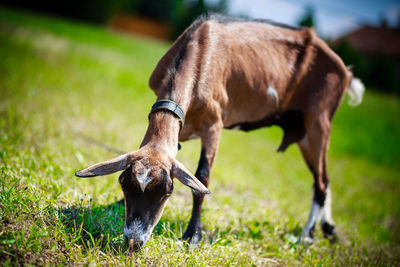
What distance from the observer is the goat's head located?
244 centimetres

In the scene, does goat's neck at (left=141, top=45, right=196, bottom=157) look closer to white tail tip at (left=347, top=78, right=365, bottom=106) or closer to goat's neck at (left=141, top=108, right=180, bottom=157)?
goat's neck at (left=141, top=108, right=180, bottom=157)

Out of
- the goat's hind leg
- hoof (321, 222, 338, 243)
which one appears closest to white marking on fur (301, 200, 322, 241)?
the goat's hind leg

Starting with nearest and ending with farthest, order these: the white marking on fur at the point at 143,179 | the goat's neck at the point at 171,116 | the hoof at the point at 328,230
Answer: the white marking on fur at the point at 143,179
the goat's neck at the point at 171,116
the hoof at the point at 328,230

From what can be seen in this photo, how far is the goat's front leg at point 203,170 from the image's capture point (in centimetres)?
318

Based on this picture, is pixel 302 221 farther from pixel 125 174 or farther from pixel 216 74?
pixel 125 174

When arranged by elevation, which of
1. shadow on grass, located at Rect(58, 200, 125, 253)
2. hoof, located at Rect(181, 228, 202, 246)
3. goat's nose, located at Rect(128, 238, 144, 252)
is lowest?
hoof, located at Rect(181, 228, 202, 246)

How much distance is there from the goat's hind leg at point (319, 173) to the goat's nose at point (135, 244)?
2.44 m

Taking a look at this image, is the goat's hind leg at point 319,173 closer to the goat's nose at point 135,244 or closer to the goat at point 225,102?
the goat at point 225,102

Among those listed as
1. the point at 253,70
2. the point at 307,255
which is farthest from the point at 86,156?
the point at 307,255

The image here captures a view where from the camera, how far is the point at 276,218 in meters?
4.36

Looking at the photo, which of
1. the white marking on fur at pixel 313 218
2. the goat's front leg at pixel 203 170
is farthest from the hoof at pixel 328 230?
the goat's front leg at pixel 203 170

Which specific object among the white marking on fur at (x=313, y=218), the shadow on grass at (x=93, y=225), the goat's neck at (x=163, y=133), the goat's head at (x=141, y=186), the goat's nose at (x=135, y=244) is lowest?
the white marking on fur at (x=313, y=218)

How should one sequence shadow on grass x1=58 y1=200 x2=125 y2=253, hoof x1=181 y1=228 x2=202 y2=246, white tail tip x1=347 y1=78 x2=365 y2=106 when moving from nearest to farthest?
shadow on grass x1=58 y1=200 x2=125 y2=253 → hoof x1=181 y1=228 x2=202 y2=246 → white tail tip x1=347 y1=78 x2=365 y2=106

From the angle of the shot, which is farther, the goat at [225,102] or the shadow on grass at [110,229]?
the shadow on grass at [110,229]
